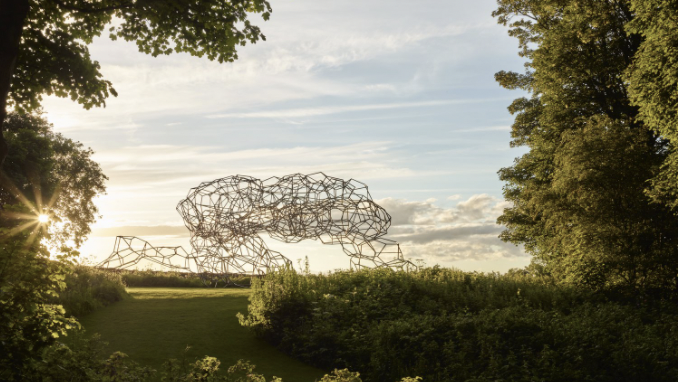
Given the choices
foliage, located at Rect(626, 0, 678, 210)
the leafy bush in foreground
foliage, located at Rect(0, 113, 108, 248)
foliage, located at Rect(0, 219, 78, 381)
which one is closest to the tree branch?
foliage, located at Rect(0, 219, 78, 381)

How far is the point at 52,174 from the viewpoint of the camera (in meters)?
23.3

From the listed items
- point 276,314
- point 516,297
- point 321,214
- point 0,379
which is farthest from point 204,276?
point 0,379

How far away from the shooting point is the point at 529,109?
74.3 ft

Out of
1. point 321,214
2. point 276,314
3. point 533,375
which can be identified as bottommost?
Answer: point 533,375

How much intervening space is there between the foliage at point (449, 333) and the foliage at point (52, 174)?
12.5m

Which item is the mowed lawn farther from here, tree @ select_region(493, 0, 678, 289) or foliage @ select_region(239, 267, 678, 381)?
tree @ select_region(493, 0, 678, 289)

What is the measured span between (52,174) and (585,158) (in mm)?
22504

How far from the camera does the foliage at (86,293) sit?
1285 cm

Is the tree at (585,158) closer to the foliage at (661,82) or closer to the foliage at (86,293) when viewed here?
the foliage at (661,82)

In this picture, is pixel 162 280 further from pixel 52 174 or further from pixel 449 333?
pixel 449 333

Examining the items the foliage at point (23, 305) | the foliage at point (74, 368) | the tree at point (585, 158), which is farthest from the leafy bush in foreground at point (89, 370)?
the tree at point (585, 158)

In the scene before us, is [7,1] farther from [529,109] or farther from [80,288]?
[529,109]

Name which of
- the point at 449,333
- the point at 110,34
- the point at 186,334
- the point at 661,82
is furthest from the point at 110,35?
the point at 661,82

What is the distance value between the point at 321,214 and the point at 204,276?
6.23 meters
